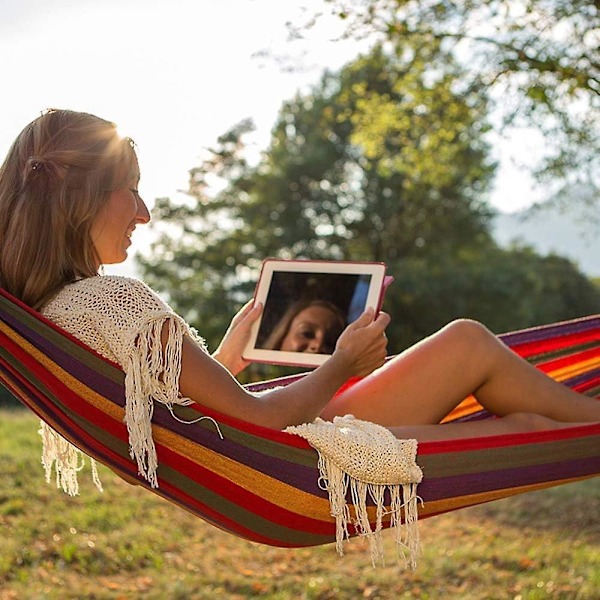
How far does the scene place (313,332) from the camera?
2271 mm

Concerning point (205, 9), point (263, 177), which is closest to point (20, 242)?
point (205, 9)

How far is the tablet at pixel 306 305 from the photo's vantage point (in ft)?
7.17

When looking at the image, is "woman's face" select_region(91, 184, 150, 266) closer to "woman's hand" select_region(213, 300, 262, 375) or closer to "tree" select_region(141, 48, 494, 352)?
"woman's hand" select_region(213, 300, 262, 375)

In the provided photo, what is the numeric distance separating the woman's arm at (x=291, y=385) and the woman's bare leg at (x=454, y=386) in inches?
5.2

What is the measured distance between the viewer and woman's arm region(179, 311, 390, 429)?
1646mm

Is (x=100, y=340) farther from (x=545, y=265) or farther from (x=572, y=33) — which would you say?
(x=545, y=265)

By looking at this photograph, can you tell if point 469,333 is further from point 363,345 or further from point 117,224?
point 117,224

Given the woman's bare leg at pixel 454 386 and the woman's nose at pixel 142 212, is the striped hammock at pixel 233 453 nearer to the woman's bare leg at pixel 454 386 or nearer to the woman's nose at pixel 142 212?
the woman's bare leg at pixel 454 386

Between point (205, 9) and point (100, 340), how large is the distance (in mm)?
5205

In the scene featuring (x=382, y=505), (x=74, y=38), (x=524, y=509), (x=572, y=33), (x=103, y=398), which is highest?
(x=74, y=38)

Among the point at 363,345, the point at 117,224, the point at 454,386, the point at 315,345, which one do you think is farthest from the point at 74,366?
the point at 454,386

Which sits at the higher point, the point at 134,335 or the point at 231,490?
the point at 134,335

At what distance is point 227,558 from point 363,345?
227 cm

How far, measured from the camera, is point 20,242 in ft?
5.50
